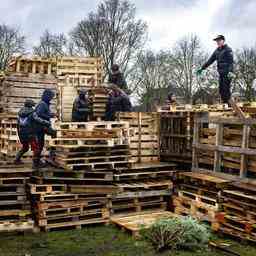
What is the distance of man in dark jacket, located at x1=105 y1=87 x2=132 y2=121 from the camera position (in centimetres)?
1285

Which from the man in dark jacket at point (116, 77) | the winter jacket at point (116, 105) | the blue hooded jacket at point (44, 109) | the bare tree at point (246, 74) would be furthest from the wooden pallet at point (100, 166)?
the bare tree at point (246, 74)

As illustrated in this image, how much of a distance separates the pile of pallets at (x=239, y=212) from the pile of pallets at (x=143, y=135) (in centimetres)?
272

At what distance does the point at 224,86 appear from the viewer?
1200 cm

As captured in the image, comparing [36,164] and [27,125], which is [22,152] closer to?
[36,164]

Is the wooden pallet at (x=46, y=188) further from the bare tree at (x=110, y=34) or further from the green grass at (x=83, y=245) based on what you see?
the bare tree at (x=110, y=34)

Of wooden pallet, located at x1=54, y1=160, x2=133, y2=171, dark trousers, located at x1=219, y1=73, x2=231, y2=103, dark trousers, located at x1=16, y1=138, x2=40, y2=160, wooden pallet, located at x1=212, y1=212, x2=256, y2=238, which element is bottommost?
wooden pallet, located at x1=212, y1=212, x2=256, y2=238

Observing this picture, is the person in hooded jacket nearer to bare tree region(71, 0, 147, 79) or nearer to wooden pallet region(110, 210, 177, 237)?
wooden pallet region(110, 210, 177, 237)

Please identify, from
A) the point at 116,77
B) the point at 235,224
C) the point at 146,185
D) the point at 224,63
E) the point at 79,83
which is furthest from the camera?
the point at 79,83

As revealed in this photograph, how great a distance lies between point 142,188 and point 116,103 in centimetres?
306

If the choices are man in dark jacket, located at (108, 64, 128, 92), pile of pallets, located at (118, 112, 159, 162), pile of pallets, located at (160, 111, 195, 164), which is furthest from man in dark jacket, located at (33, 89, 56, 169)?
man in dark jacket, located at (108, 64, 128, 92)

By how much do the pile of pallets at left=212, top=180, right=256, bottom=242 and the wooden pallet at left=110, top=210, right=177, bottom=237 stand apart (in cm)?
127

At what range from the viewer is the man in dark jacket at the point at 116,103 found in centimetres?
1285

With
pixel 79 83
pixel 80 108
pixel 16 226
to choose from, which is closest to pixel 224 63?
pixel 80 108

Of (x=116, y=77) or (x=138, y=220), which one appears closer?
(x=138, y=220)
